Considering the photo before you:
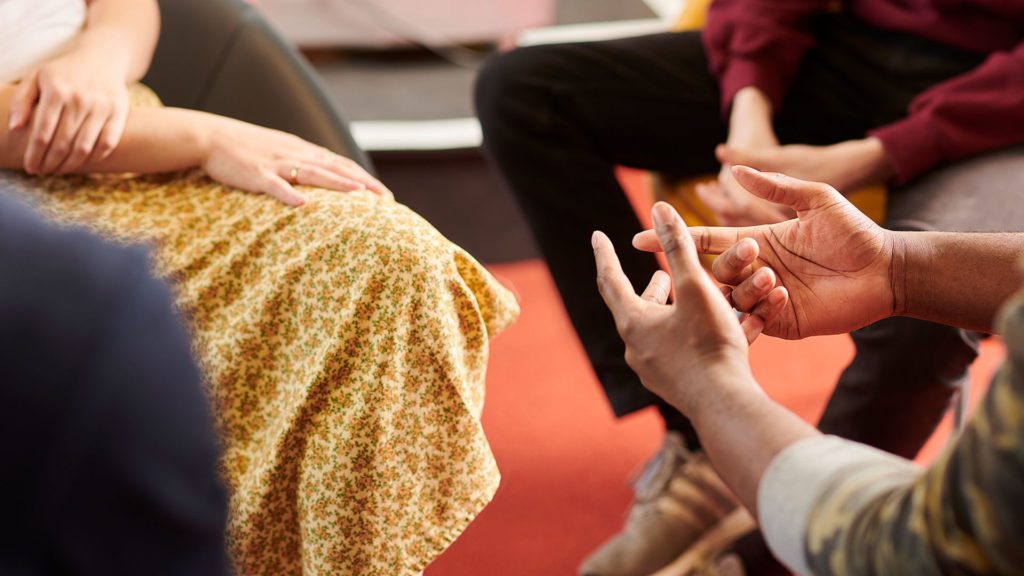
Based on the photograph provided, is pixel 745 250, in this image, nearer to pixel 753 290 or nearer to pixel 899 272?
pixel 753 290

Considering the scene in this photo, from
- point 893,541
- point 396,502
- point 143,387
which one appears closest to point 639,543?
point 396,502

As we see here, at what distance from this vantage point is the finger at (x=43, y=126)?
896 mm

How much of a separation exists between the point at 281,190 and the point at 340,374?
0.21m

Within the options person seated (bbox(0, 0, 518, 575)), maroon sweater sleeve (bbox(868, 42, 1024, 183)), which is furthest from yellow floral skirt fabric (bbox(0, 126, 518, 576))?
maroon sweater sleeve (bbox(868, 42, 1024, 183))

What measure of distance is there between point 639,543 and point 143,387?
902mm

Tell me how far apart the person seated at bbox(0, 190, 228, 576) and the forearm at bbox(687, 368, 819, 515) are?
1.06ft

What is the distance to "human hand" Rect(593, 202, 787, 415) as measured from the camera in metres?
0.61

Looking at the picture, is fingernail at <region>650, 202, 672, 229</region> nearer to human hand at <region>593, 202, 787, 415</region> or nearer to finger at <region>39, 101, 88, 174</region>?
human hand at <region>593, 202, 787, 415</region>

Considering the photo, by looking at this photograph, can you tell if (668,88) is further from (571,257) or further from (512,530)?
(512,530)

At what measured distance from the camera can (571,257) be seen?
124 centimetres

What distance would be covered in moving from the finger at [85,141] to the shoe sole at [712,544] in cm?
87

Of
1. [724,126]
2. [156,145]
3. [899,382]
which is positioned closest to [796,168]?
[724,126]

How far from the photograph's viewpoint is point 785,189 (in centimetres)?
81

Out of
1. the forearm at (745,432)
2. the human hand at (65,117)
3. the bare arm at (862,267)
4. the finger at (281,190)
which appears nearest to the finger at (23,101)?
the human hand at (65,117)
